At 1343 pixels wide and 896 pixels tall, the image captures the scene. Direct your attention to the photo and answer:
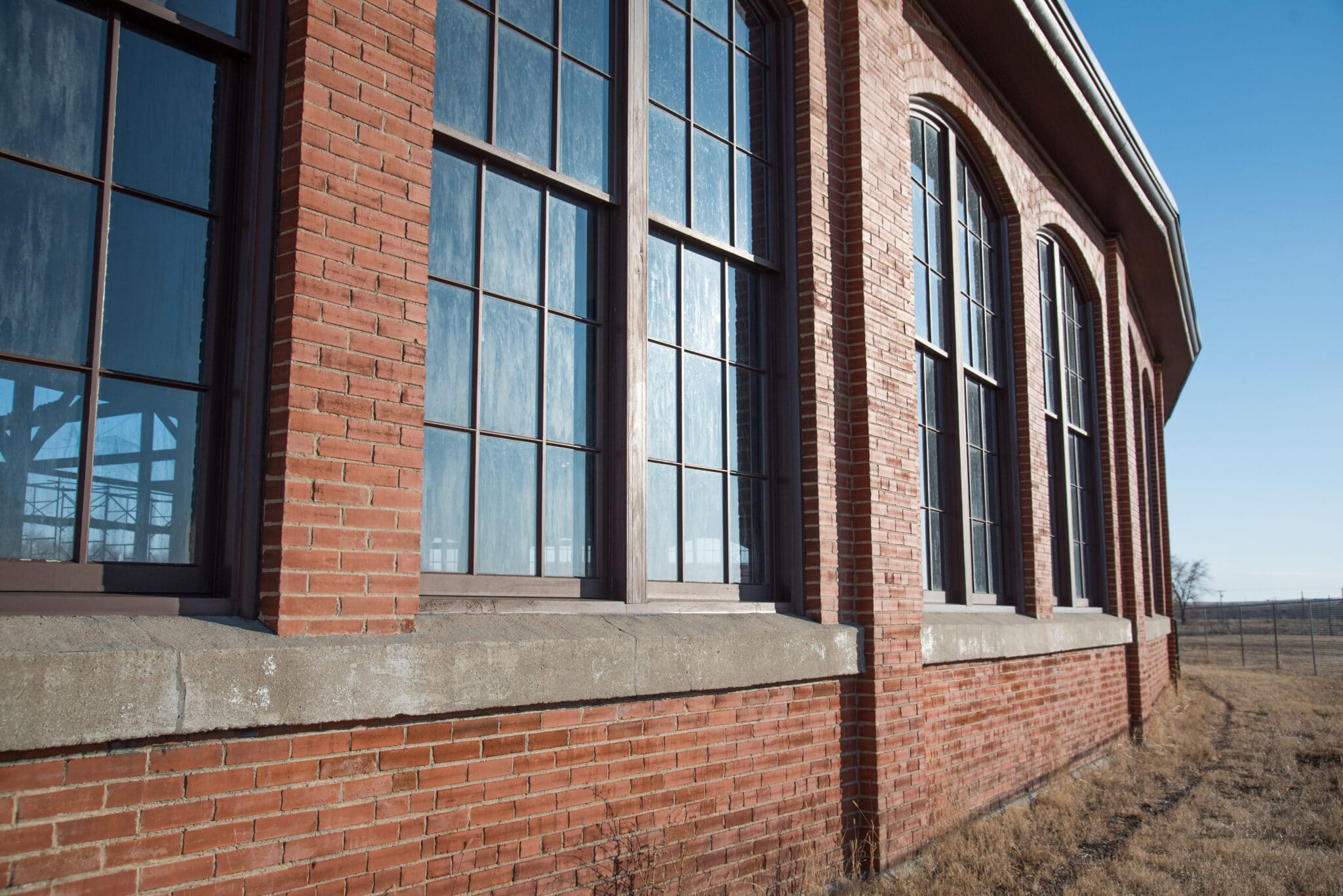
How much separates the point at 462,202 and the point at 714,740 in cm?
280

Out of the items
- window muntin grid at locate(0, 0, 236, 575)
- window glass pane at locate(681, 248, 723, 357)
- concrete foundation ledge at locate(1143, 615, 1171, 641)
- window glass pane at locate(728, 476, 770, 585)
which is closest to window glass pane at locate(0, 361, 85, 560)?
window muntin grid at locate(0, 0, 236, 575)

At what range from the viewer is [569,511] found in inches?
188

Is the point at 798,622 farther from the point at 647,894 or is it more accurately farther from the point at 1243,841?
the point at 1243,841

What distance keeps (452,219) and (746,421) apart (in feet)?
7.51

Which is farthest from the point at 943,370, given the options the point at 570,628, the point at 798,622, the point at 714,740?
the point at 570,628

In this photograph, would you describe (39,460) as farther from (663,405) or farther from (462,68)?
(663,405)

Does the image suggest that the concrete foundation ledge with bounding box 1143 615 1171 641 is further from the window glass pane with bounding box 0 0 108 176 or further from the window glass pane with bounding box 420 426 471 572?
the window glass pane with bounding box 0 0 108 176

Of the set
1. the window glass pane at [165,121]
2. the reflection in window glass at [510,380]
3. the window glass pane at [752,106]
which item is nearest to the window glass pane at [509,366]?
the reflection in window glass at [510,380]

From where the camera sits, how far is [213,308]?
3.55m

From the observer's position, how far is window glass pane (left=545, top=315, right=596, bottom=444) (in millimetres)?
4754

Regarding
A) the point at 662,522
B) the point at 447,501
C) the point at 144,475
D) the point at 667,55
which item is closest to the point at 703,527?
the point at 662,522

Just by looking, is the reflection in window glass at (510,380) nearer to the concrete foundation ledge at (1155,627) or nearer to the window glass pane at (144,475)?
the window glass pane at (144,475)

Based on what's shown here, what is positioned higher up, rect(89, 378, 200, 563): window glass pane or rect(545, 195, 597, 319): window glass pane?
rect(545, 195, 597, 319): window glass pane

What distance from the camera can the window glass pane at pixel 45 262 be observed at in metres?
3.10
